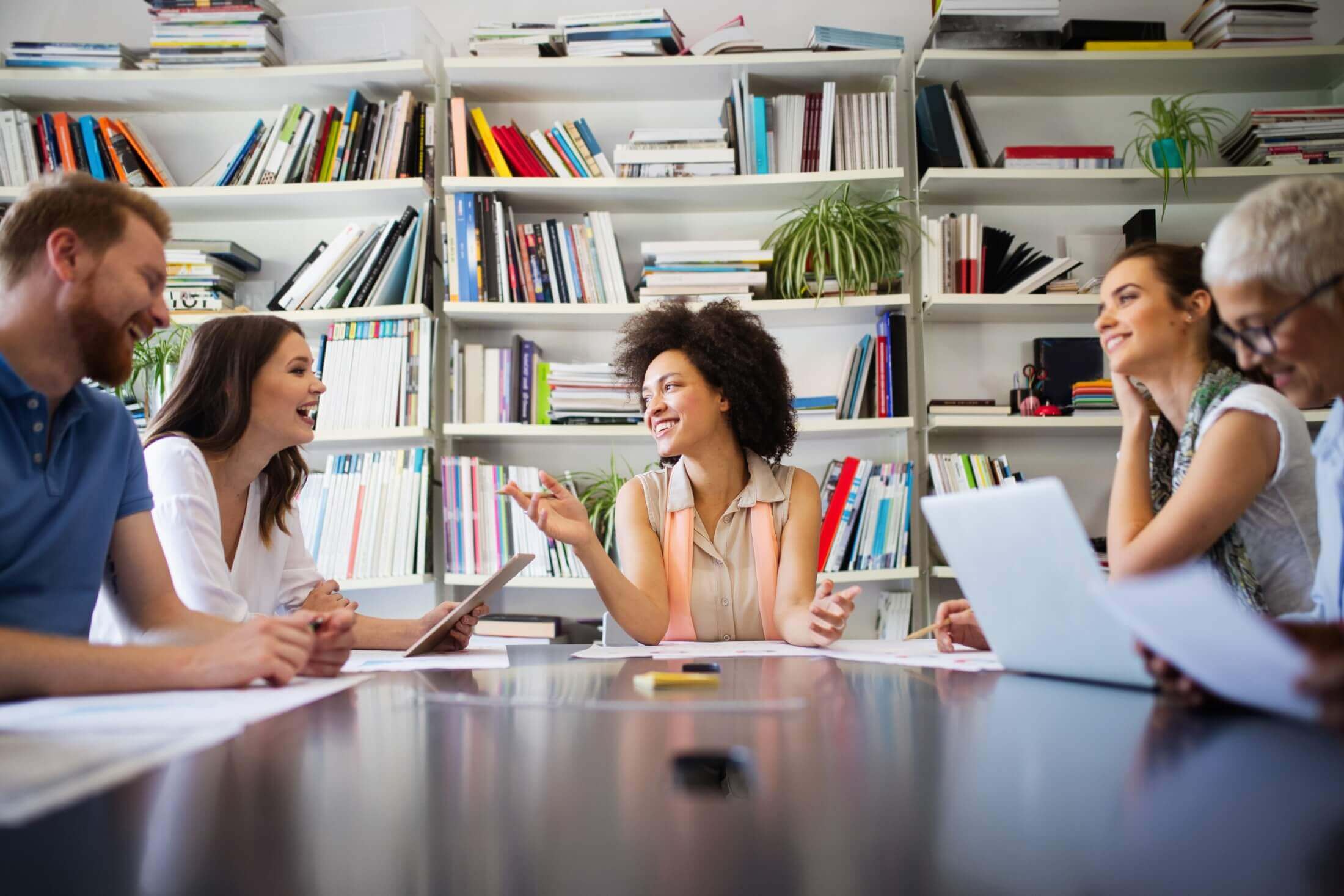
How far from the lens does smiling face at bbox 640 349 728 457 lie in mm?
2189

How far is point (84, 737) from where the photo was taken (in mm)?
635

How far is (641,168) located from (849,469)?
1092mm

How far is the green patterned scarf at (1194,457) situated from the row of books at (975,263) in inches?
46.9

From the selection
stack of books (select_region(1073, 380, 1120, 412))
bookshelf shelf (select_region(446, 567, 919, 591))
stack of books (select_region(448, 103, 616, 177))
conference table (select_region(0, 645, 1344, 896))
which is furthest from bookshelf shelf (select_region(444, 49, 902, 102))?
conference table (select_region(0, 645, 1344, 896))

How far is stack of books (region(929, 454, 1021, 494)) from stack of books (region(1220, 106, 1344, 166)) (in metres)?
1.19

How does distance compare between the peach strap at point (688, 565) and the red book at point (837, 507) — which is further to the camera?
the red book at point (837, 507)

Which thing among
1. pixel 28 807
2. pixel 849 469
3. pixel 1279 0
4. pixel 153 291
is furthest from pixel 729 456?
pixel 1279 0

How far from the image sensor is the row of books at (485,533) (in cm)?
287

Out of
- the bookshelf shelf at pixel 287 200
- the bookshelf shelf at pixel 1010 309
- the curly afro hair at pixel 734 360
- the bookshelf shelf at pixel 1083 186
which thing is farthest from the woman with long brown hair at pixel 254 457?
the bookshelf shelf at pixel 1083 186

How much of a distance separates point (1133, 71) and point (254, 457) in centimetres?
271

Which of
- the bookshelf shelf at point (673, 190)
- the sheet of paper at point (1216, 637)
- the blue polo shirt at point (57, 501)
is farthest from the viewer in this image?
the bookshelf shelf at point (673, 190)

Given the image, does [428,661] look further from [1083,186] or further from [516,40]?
[1083,186]

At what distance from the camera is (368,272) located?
295 cm

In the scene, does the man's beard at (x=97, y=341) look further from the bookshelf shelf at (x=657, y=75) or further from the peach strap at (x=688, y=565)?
the bookshelf shelf at (x=657, y=75)
